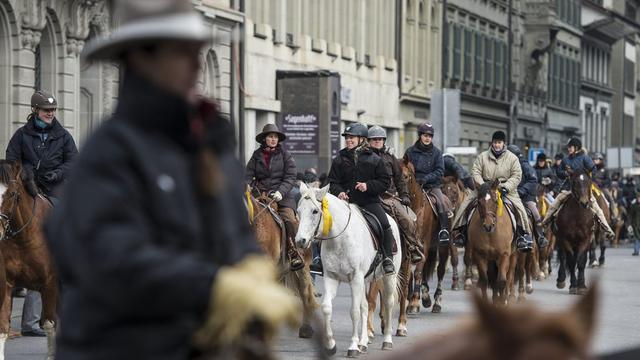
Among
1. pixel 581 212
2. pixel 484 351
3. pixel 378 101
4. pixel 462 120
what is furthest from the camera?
pixel 462 120

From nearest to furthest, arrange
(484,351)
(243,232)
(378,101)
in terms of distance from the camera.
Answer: (484,351) < (243,232) < (378,101)

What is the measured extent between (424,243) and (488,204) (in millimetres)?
1159

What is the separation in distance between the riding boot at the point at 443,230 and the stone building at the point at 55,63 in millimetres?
6249

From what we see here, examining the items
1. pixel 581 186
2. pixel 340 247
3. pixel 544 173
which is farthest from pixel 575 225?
pixel 340 247

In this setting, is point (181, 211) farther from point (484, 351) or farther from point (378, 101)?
point (378, 101)

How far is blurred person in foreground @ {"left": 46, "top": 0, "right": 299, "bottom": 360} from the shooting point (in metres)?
4.11

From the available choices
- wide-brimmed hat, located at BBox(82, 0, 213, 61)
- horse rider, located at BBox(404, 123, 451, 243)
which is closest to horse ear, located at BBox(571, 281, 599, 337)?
wide-brimmed hat, located at BBox(82, 0, 213, 61)

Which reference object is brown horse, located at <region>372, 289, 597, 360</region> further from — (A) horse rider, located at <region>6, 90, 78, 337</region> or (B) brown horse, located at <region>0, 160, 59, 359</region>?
(A) horse rider, located at <region>6, 90, 78, 337</region>

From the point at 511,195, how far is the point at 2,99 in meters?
10.4

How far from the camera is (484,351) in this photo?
381cm

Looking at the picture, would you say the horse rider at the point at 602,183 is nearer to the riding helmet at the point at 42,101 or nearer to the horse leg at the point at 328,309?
the horse leg at the point at 328,309

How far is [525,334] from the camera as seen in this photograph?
3.78 meters

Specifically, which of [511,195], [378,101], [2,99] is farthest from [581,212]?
[378,101]

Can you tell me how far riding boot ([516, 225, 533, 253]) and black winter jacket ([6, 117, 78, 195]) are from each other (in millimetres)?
7895
